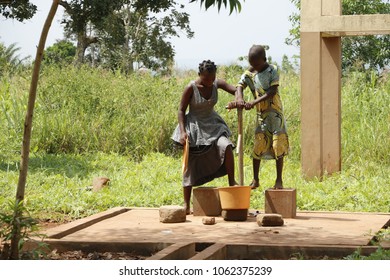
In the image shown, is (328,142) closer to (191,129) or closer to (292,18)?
(191,129)

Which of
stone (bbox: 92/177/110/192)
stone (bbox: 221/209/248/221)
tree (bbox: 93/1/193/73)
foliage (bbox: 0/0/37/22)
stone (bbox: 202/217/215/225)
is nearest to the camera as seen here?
stone (bbox: 202/217/215/225)

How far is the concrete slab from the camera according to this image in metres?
6.16

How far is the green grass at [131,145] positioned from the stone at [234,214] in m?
1.21

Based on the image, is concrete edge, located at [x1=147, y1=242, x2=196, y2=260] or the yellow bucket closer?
concrete edge, located at [x1=147, y1=242, x2=196, y2=260]

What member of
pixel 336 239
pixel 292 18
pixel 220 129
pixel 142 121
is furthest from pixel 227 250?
pixel 292 18

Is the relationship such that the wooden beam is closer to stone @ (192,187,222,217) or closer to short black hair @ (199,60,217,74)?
short black hair @ (199,60,217,74)

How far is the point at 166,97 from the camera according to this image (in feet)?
45.8

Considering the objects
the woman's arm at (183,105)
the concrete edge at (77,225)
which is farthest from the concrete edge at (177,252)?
the woman's arm at (183,105)

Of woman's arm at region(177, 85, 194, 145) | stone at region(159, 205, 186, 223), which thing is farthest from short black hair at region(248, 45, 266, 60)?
stone at region(159, 205, 186, 223)

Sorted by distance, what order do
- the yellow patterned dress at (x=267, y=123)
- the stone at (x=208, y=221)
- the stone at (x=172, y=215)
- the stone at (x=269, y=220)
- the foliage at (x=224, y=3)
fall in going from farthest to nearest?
the yellow patterned dress at (x=267, y=123) < the stone at (x=172, y=215) < the stone at (x=208, y=221) < the stone at (x=269, y=220) < the foliage at (x=224, y=3)

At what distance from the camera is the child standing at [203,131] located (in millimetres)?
7652

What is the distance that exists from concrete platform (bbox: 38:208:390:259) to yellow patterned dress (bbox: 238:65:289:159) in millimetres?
663

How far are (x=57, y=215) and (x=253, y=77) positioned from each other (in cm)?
239

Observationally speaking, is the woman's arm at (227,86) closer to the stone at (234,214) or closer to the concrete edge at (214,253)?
the stone at (234,214)
